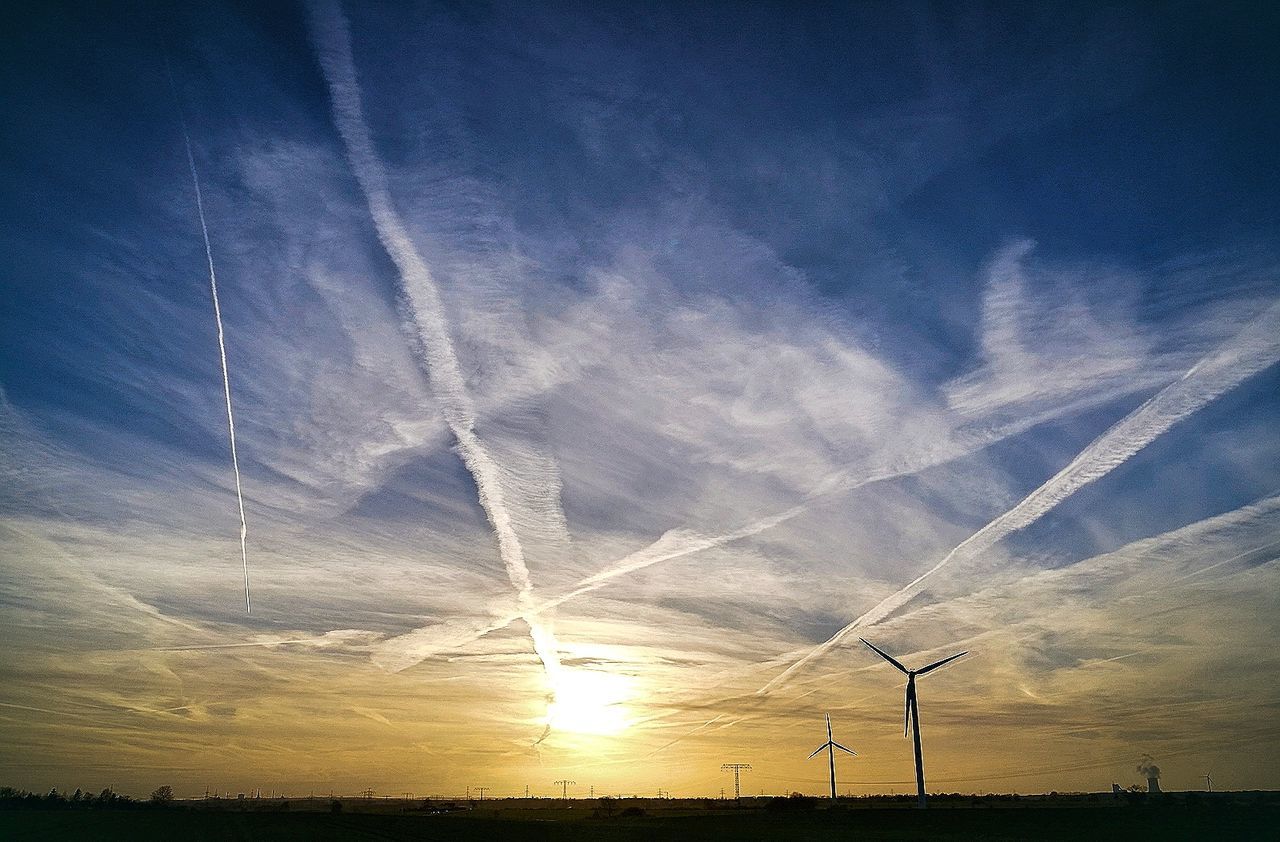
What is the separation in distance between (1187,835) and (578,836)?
88.8m

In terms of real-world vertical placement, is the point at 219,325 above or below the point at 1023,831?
above

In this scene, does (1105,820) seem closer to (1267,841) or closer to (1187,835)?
(1187,835)

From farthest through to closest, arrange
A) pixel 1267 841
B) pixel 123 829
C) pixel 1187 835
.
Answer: pixel 123 829, pixel 1187 835, pixel 1267 841

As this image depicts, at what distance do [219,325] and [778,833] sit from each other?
347 feet

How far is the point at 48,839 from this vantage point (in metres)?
134

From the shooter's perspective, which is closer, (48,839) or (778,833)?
(778,833)

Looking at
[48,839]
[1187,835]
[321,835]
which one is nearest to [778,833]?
[1187,835]

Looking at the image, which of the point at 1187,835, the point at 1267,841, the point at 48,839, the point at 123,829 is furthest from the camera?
the point at 123,829

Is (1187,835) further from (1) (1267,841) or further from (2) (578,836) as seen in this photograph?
(2) (578,836)

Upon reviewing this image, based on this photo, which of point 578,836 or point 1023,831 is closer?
point 1023,831

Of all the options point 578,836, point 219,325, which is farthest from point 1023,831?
point 219,325

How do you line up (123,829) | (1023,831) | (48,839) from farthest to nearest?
(123,829), (48,839), (1023,831)

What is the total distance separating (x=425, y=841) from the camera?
126812 mm

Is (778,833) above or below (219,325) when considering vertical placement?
below
